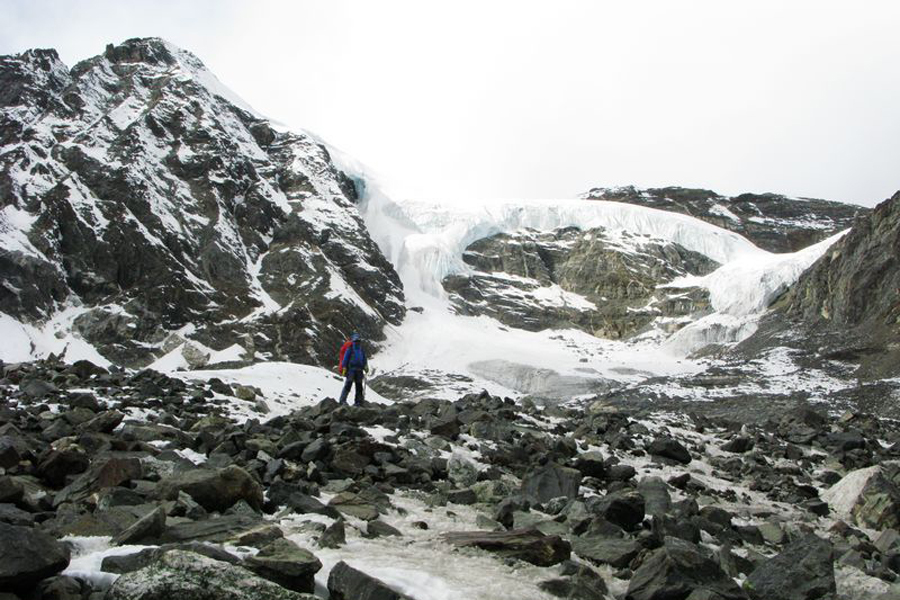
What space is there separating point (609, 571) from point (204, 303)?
8273 cm

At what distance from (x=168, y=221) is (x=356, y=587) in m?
93.0

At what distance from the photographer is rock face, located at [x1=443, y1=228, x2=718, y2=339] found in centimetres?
10388

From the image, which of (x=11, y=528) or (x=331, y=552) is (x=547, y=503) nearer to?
(x=331, y=552)

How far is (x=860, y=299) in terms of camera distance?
55.2m

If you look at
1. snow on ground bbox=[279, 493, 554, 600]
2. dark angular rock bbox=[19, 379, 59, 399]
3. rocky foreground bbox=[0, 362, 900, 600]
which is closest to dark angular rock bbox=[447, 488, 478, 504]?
rocky foreground bbox=[0, 362, 900, 600]

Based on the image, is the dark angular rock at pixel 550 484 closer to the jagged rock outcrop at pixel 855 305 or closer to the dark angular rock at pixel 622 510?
the dark angular rock at pixel 622 510

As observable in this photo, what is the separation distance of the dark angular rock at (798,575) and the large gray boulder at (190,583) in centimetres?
365

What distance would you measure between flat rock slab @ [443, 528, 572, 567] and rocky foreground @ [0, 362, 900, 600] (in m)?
0.02

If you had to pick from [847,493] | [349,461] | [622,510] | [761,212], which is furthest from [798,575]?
[761,212]

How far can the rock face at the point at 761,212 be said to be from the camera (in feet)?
422

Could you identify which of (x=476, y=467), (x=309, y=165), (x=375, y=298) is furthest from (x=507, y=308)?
(x=476, y=467)

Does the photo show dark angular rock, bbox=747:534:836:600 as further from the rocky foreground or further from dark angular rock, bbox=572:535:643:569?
dark angular rock, bbox=572:535:643:569

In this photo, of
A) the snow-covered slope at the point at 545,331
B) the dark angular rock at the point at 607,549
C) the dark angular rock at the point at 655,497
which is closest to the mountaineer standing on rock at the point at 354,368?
the dark angular rock at the point at 655,497

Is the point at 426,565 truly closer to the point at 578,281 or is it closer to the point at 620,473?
the point at 620,473
